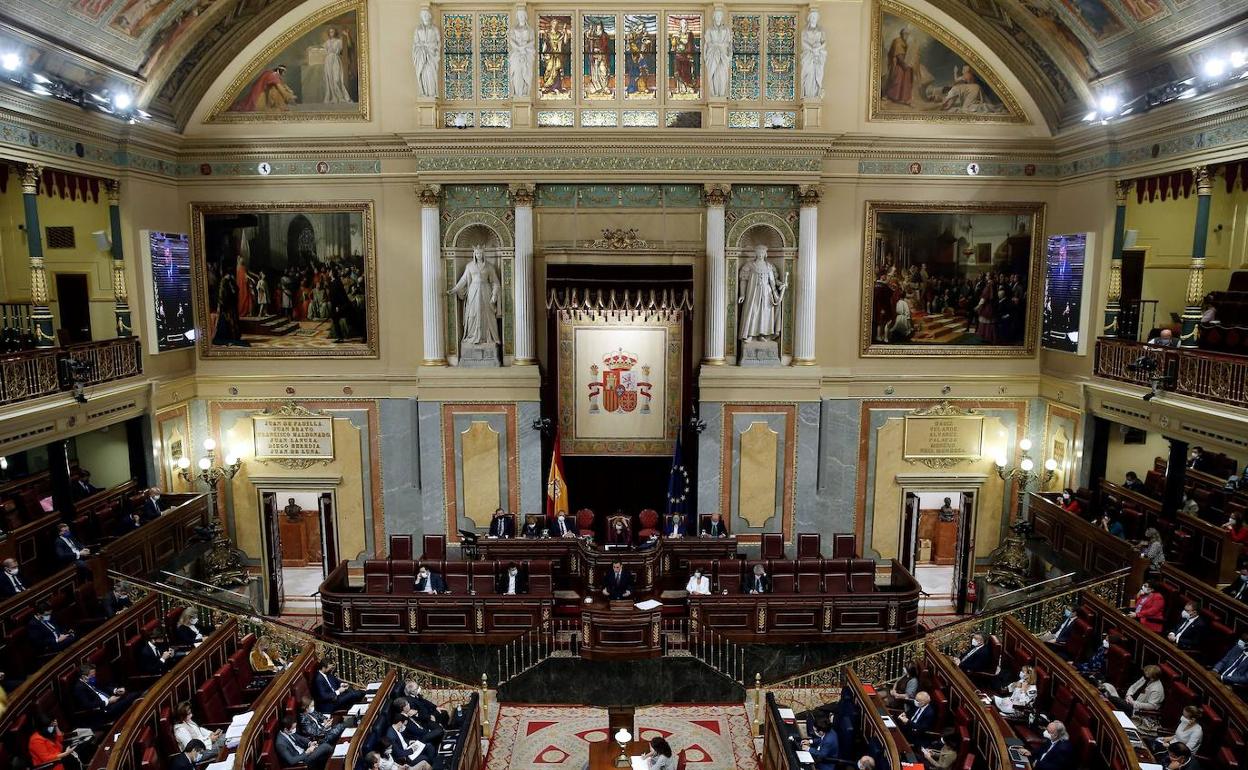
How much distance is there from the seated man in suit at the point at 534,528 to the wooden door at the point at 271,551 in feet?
17.6

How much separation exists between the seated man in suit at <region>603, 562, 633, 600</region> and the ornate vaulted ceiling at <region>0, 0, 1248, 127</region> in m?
11.9

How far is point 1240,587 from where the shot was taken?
1118 centimetres

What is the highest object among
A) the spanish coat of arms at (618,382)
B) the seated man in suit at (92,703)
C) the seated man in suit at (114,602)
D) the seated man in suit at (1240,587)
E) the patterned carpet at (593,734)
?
the spanish coat of arms at (618,382)

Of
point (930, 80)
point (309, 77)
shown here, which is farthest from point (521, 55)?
point (930, 80)

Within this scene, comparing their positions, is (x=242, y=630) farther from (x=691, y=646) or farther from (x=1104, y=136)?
(x=1104, y=136)

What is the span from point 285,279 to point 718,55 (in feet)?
32.5

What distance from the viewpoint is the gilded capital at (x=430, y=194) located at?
619 inches

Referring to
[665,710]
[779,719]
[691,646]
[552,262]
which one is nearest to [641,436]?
[552,262]

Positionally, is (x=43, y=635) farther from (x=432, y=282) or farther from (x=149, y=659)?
(x=432, y=282)

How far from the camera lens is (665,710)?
1116cm

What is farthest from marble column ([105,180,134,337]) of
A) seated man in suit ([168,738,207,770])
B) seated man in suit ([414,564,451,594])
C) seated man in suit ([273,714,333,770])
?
seated man in suit ([273,714,333,770])

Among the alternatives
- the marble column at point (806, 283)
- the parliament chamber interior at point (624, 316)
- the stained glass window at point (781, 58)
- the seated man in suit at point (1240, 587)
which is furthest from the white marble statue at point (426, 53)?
the seated man in suit at point (1240, 587)

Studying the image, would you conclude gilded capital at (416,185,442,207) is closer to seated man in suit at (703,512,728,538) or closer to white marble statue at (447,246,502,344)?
white marble statue at (447,246,502,344)

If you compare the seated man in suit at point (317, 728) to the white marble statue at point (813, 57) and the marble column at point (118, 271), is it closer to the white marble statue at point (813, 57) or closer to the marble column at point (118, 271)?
the marble column at point (118, 271)
